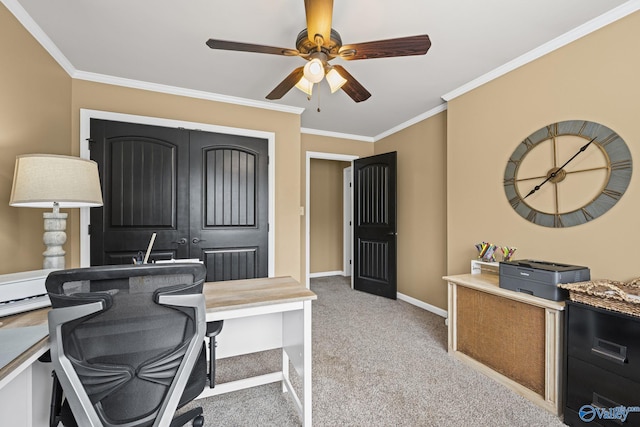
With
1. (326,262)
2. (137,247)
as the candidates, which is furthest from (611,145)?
(326,262)

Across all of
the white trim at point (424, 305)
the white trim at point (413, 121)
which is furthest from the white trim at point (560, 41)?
the white trim at point (424, 305)

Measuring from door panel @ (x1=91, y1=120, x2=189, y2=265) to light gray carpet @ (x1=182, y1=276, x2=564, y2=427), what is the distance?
57.7 inches

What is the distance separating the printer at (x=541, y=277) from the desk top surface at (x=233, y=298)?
57.4 inches

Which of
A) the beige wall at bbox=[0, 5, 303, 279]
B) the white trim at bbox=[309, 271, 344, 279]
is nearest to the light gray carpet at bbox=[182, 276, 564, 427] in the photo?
the beige wall at bbox=[0, 5, 303, 279]

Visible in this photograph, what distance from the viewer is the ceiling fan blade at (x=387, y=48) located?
145 centimetres

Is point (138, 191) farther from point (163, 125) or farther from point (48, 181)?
point (48, 181)

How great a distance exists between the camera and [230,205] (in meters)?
3.11

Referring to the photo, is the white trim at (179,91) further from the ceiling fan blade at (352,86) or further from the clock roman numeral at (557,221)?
the clock roman numeral at (557,221)

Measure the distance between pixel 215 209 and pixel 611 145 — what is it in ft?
11.1

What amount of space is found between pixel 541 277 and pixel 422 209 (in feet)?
6.51

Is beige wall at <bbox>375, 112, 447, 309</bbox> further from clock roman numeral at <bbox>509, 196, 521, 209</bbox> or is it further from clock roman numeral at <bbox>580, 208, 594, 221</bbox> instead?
clock roman numeral at <bbox>580, 208, 594, 221</bbox>

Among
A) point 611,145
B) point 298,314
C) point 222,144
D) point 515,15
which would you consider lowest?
point 298,314

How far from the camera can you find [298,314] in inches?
62.7

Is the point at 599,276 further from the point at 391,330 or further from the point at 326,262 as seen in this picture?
the point at 326,262
